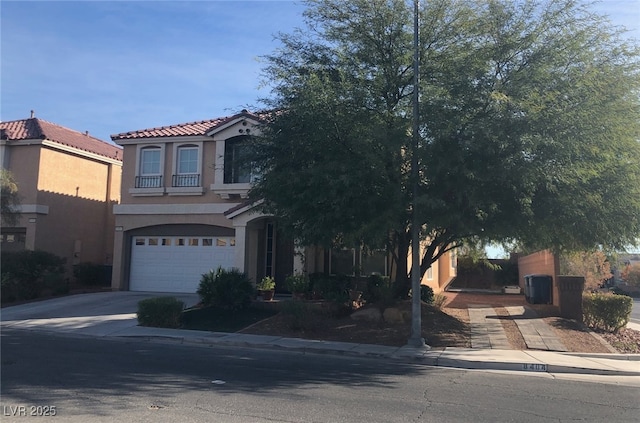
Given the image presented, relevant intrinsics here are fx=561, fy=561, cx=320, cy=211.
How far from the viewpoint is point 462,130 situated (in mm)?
12359

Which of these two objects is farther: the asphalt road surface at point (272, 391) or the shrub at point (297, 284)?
the shrub at point (297, 284)

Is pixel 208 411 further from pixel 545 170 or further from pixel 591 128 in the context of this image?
pixel 591 128

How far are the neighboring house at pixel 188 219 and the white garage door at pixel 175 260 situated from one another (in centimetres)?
4

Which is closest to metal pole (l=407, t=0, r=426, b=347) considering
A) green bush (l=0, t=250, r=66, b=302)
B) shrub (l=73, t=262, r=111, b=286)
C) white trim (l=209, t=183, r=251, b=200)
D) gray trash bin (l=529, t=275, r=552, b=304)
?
gray trash bin (l=529, t=275, r=552, b=304)

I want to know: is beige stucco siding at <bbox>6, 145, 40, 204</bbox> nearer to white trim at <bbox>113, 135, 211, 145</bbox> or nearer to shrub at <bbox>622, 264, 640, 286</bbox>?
white trim at <bbox>113, 135, 211, 145</bbox>

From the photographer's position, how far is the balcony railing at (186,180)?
2403 centimetres

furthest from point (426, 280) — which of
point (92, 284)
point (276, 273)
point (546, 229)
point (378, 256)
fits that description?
point (92, 284)

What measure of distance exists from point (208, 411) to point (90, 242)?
23248mm

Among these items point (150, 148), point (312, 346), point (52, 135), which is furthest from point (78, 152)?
point (312, 346)

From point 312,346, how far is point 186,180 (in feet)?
42.6

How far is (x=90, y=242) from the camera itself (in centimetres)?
2817

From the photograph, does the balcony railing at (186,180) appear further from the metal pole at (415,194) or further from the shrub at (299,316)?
the metal pole at (415,194)

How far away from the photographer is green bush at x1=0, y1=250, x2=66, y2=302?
70.0 feet

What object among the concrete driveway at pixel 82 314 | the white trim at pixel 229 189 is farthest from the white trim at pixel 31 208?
the white trim at pixel 229 189
